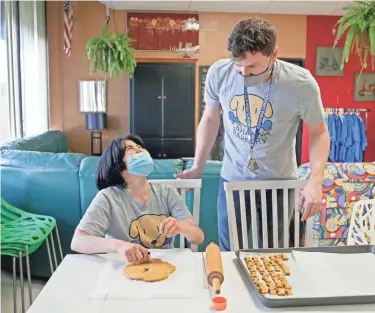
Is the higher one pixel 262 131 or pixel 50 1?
pixel 50 1

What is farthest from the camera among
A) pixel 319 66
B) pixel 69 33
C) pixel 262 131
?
pixel 319 66

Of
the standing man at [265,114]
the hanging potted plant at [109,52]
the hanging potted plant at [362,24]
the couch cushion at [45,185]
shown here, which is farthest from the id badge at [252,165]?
the hanging potted plant at [109,52]

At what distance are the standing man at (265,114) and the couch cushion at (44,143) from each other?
8.24ft

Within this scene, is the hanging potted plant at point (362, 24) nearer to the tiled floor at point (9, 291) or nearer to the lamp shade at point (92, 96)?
the tiled floor at point (9, 291)

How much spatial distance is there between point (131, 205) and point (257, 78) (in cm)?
72

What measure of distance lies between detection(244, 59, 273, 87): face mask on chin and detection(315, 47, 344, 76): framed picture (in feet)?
17.2

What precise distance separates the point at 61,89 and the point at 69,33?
2.80 ft

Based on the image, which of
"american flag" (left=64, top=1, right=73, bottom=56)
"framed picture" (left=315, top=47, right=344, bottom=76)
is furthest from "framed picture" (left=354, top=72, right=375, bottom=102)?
"american flag" (left=64, top=1, right=73, bottom=56)

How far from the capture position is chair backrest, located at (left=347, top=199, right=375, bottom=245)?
78.6 inches

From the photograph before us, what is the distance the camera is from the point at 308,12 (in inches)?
252

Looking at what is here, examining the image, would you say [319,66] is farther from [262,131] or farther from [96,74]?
[262,131]

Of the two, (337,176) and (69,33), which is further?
(69,33)

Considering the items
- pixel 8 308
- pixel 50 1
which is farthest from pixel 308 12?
pixel 8 308

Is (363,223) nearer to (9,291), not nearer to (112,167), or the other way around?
(112,167)
